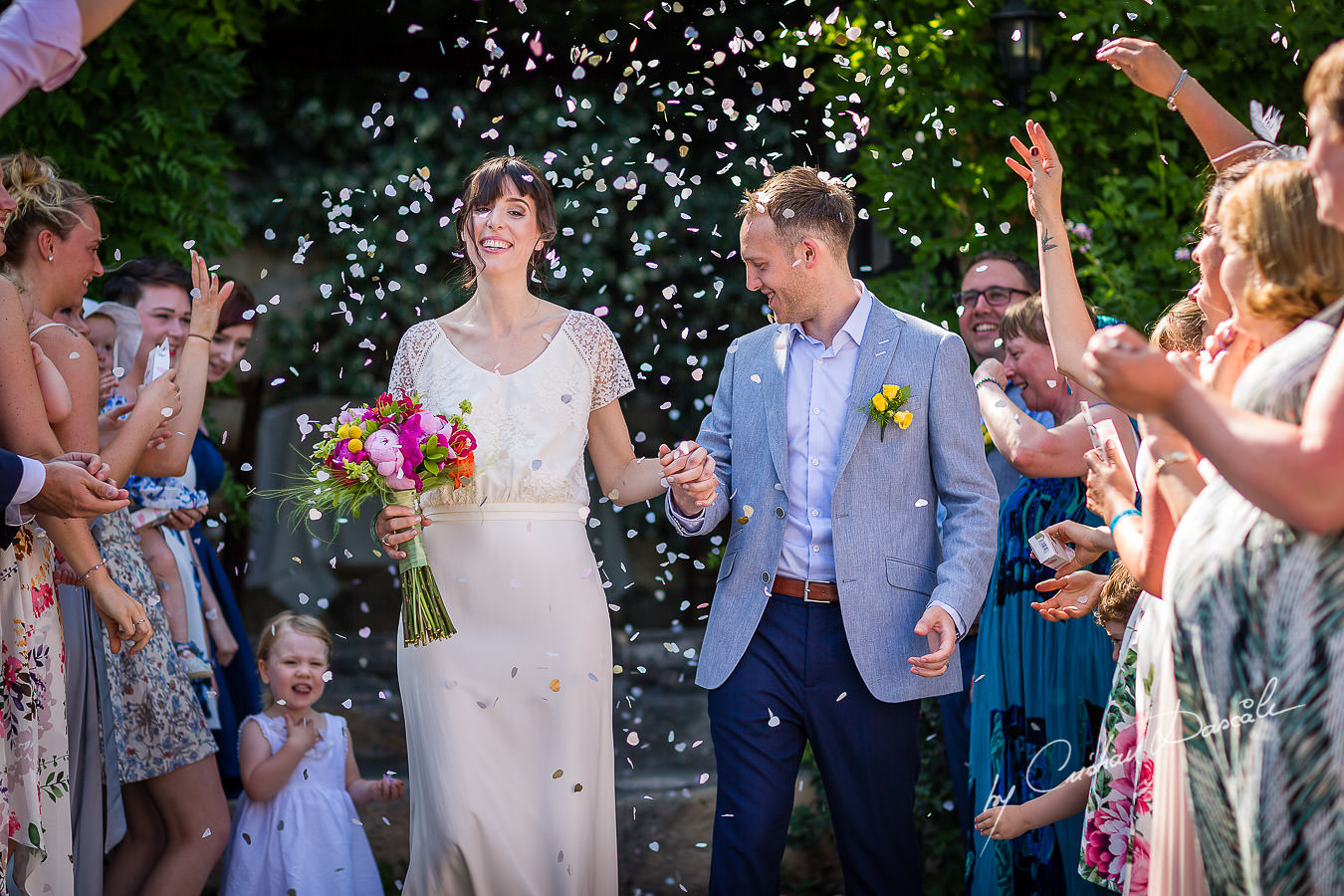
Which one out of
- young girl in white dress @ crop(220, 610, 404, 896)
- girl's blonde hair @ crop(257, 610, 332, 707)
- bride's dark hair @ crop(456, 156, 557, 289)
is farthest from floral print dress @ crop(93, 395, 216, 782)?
bride's dark hair @ crop(456, 156, 557, 289)

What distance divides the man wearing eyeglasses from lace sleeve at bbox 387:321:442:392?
6.35 feet

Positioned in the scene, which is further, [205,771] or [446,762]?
[205,771]

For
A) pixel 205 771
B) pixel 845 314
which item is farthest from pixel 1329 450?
pixel 205 771

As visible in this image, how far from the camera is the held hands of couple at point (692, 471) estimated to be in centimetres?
327

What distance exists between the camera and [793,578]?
3387 mm

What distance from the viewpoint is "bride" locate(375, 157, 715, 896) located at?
3510 millimetres

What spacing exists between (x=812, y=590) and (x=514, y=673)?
88 centimetres

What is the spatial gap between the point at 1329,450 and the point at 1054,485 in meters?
2.03

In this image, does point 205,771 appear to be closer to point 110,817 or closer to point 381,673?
point 110,817

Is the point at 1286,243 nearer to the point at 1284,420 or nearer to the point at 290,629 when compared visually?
→ the point at 1284,420

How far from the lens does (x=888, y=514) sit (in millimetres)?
3346

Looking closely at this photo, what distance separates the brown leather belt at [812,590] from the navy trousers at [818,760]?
0.02m

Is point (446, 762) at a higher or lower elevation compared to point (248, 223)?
lower

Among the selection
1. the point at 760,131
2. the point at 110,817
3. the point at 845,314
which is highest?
the point at 760,131
